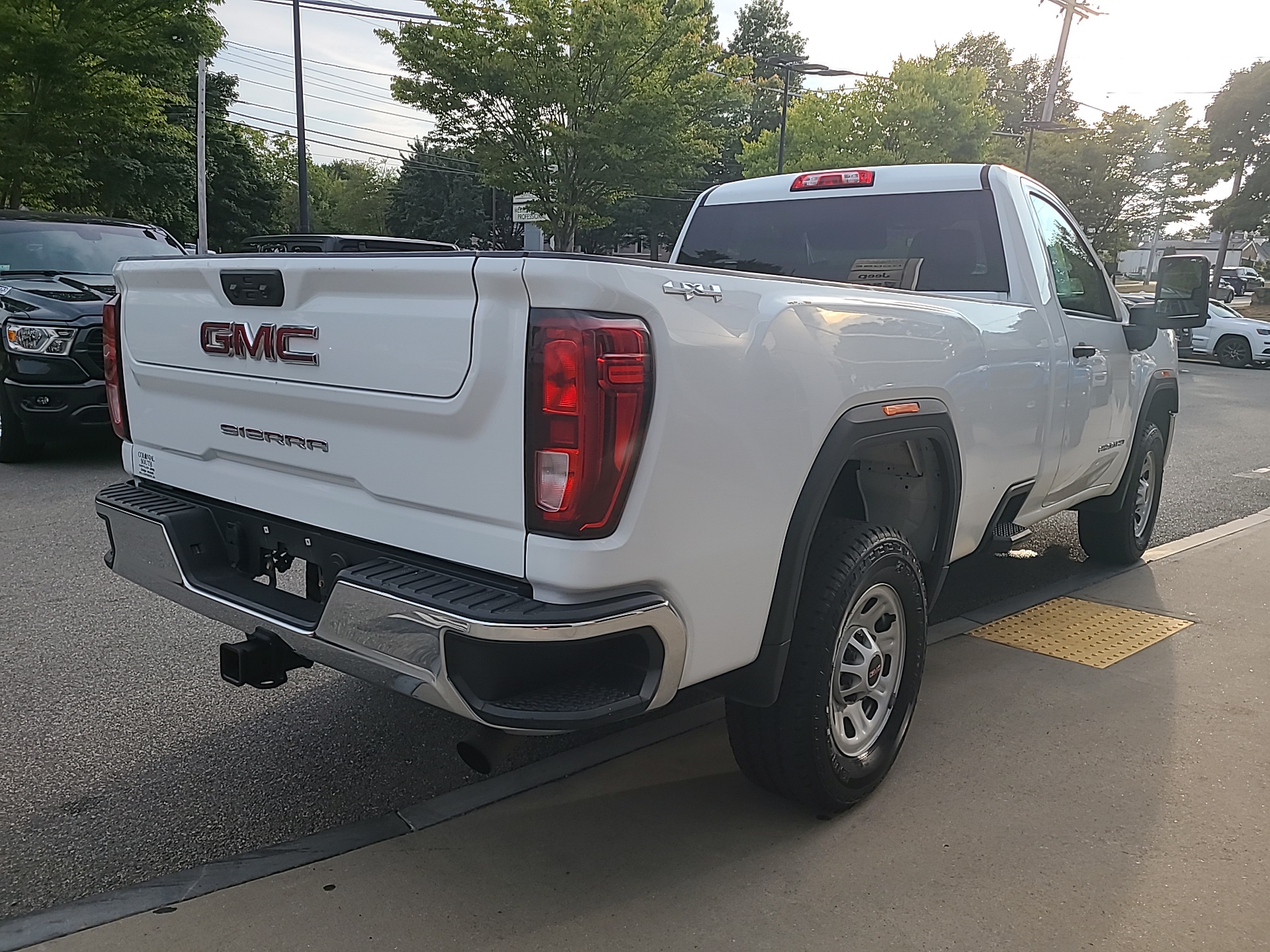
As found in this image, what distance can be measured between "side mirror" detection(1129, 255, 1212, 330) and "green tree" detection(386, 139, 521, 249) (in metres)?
47.5

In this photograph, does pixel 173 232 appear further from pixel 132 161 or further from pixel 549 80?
pixel 549 80

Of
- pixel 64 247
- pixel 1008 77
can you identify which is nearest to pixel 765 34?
pixel 1008 77

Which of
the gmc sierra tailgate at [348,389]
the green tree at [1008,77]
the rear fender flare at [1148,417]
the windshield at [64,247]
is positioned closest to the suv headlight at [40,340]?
the windshield at [64,247]

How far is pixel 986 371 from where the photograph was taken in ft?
11.7

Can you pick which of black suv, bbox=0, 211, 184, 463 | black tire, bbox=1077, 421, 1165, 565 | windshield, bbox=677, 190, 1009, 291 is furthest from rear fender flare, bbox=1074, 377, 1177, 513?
black suv, bbox=0, 211, 184, 463

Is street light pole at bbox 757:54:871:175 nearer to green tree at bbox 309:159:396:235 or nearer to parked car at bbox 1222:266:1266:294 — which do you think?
parked car at bbox 1222:266:1266:294

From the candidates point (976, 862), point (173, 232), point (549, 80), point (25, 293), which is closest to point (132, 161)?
point (173, 232)

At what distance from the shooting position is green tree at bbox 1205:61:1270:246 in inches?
1639

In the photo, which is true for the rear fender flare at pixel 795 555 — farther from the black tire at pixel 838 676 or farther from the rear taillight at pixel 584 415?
the rear taillight at pixel 584 415

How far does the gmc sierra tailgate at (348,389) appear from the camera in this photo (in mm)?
2270

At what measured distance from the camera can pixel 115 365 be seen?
11.2 ft

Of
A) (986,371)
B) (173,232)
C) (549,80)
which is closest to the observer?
(986,371)

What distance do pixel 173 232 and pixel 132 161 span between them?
25.7 feet

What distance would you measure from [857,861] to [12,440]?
24.4 feet
